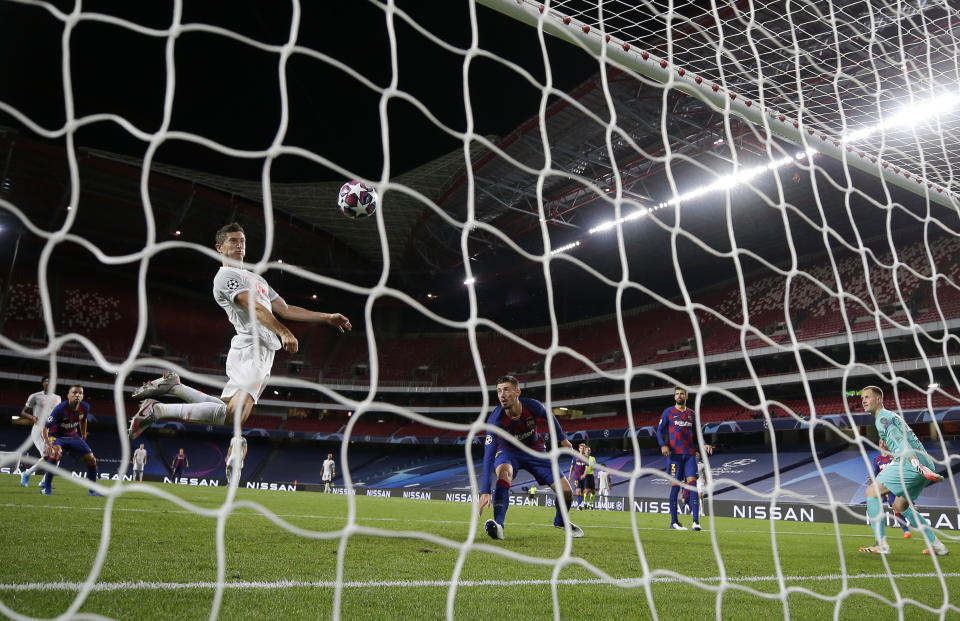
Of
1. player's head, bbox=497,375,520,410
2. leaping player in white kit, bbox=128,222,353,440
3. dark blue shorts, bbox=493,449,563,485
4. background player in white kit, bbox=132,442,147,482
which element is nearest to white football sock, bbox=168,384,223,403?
leaping player in white kit, bbox=128,222,353,440

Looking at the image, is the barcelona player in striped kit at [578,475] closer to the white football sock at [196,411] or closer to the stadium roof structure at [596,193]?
the stadium roof structure at [596,193]

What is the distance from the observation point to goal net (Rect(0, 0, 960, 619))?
2.78 m

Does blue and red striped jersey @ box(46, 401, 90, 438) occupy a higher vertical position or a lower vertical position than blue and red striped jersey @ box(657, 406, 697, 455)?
higher

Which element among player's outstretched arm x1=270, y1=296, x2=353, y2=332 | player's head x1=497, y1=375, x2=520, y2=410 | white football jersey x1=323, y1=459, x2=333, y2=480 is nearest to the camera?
player's outstretched arm x1=270, y1=296, x2=353, y2=332

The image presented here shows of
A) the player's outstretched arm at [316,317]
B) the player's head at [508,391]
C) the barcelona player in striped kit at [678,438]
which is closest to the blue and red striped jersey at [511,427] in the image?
the player's head at [508,391]

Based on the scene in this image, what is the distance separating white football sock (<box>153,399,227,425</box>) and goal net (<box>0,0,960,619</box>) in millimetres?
878

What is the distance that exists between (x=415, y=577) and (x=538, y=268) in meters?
27.7

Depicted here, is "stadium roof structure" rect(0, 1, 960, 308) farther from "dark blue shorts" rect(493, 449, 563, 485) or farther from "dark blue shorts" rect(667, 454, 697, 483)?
"dark blue shorts" rect(493, 449, 563, 485)

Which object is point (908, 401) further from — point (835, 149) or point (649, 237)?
point (835, 149)

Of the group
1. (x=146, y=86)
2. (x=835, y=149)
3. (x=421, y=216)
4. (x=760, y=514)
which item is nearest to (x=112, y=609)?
(x=835, y=149)

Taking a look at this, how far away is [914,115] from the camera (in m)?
4.36

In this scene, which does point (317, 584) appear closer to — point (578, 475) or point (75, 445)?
point (75, 445)

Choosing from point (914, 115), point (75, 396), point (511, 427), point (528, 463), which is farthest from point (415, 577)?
point (75, 396)

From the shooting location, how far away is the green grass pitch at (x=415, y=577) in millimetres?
2709
